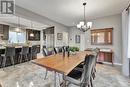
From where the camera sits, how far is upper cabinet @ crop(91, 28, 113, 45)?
18.0ft

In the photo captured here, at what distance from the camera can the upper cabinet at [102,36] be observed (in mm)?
5487

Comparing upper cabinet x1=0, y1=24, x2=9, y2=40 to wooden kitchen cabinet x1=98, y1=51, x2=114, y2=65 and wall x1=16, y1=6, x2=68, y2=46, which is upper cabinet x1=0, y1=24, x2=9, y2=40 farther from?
wooden kitchen cabinet x1=98, y1=51, x2=114, y2=65

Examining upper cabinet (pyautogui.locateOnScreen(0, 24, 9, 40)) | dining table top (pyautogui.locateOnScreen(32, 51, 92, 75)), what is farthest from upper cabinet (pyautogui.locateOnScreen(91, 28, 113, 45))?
upper cabinet (pyautogui.locateOnScreen(0, 24, 9, 40))

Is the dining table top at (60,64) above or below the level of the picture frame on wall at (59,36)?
below

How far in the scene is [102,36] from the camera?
5.76 metres

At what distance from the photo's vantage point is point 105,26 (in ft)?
18.6

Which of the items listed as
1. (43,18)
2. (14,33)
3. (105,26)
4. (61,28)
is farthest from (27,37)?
(105,26)

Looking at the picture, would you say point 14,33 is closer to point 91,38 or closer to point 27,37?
point 27,37

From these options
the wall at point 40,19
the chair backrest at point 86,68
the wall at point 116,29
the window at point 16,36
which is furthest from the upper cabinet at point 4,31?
the chair backrest at point 86,68

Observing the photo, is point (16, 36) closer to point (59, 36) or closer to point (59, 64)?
point (59, 36)

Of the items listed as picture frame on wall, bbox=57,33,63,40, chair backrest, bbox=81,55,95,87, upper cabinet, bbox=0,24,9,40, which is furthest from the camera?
picture frame on wall, bbox=57,33,63,40

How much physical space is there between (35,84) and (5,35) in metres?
6.20

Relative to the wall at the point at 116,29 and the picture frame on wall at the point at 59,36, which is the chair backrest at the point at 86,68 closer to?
the wall at the point at 116,29

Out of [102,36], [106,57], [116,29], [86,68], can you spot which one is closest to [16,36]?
[102,36]
